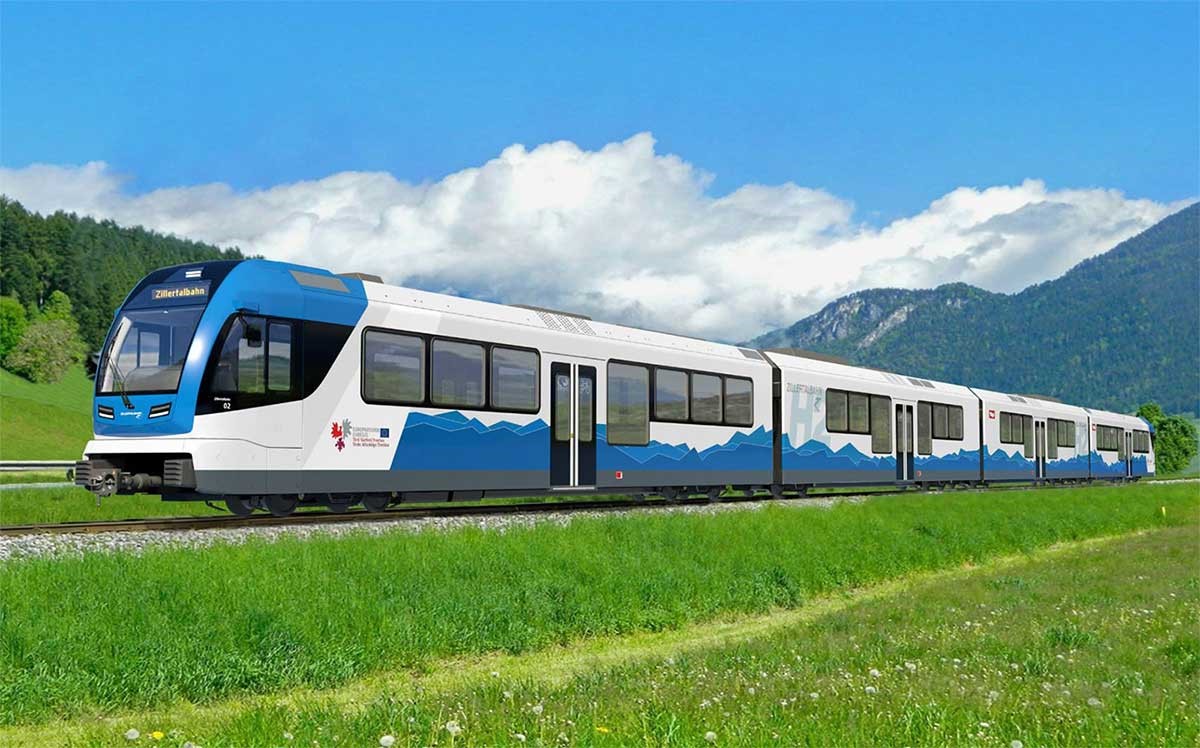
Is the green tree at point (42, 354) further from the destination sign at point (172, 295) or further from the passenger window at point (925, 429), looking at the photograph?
the destination sign at point (172, 295)

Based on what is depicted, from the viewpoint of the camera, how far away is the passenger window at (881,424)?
115 feet

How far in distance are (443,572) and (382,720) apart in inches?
304

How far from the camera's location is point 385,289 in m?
19.7

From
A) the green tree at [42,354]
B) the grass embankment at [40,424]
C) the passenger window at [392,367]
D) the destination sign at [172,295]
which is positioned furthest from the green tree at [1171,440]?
the destination sign at [172,295]

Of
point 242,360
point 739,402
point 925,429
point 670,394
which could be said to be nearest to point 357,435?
point 242,360

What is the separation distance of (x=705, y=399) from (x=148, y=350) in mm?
13453

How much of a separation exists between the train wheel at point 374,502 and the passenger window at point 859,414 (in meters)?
17.4

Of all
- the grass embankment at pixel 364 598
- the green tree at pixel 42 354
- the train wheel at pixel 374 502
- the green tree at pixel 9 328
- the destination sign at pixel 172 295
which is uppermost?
the green tree at pixel 9 328

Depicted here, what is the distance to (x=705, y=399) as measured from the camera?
27.3 m

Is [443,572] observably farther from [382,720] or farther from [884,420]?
[884,420]

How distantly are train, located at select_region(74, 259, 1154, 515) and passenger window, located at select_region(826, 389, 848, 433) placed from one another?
62.5 inches

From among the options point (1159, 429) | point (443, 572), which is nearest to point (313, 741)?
point (443, 572)

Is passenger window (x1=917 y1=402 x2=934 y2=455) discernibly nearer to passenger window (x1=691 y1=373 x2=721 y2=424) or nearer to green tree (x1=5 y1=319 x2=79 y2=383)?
→ passenger window (x1=691 y1=373 x2=721 y2=424)

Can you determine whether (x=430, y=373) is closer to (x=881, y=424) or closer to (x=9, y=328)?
(x=881, y=424)
